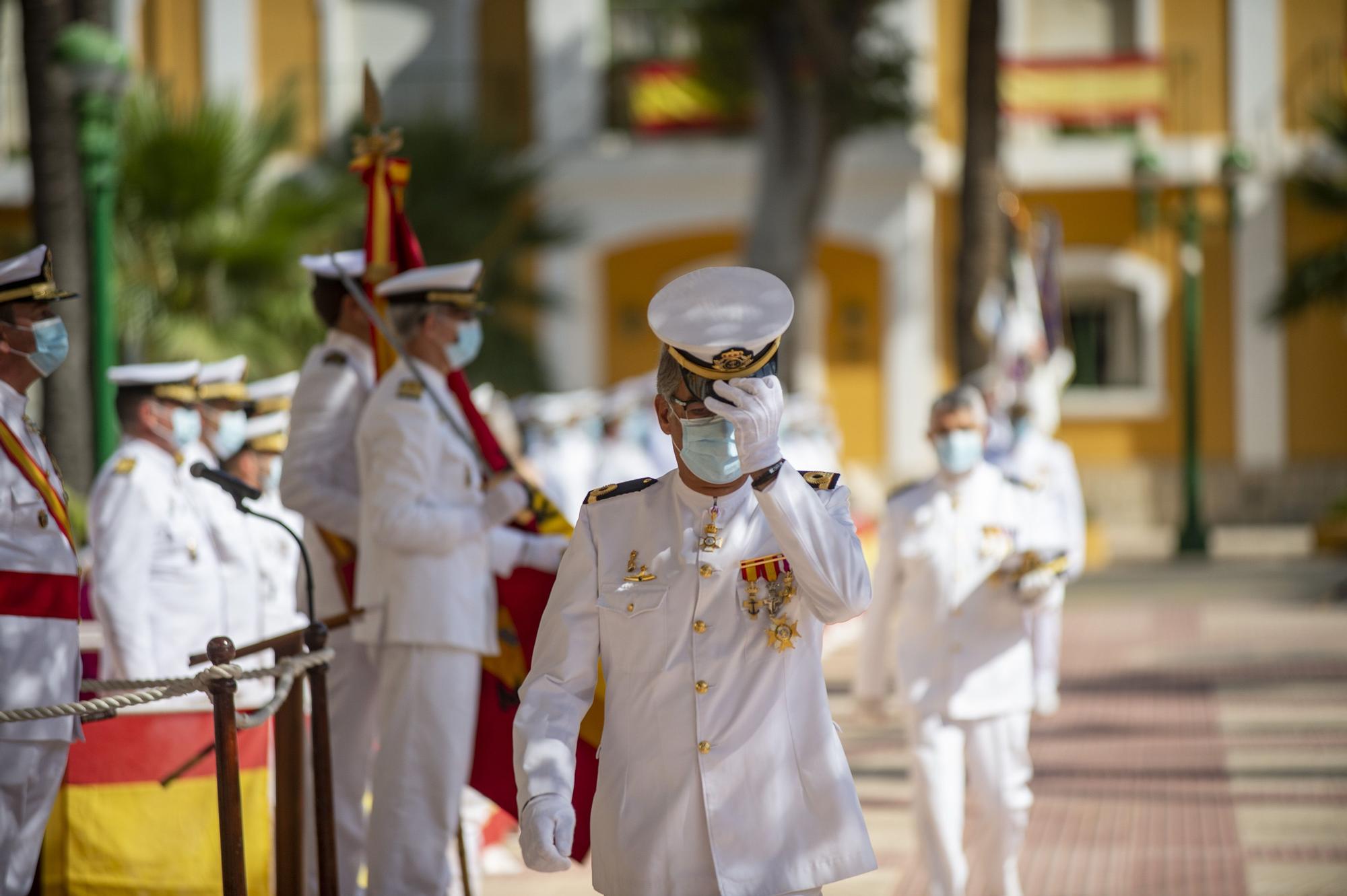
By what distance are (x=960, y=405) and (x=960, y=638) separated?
84 centimetres

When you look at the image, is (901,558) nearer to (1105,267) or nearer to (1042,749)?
(1042,749)

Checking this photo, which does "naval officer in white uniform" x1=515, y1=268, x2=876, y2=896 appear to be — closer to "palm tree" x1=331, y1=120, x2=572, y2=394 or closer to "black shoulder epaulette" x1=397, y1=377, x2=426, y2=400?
"black shoulder epaulette" x1=397, y1=377, x2=426, y2=400

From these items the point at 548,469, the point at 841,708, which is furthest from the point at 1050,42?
the point at 841,708

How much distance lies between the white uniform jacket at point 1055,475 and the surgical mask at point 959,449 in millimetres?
859

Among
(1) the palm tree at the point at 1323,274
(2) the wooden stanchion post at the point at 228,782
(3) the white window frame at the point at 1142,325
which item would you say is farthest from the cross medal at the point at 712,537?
(3) the white window frame at the point at 1142,325

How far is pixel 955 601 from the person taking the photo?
259 inches

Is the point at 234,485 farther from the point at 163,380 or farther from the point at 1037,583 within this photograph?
the point at 1037,583

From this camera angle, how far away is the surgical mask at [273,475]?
7766 mm

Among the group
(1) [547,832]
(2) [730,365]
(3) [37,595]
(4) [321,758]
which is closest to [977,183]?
(4) [321,758]

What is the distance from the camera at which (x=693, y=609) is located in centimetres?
370

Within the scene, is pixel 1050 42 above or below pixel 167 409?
above

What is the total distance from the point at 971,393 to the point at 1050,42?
2167cm

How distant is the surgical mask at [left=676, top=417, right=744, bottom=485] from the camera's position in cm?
360

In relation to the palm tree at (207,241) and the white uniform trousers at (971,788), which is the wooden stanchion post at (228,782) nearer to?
the white uniform trousers at (971,788)
